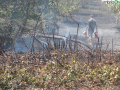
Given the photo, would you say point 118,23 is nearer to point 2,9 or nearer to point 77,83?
point 2,9

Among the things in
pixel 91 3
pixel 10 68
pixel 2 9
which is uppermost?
pixel 91 3

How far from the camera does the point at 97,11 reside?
26922 millimetres

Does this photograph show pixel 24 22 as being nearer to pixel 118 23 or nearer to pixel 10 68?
pixel 10 68

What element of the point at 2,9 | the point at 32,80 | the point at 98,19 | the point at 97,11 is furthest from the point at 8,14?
the point at 97,11

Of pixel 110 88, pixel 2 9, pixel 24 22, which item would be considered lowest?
pixel 110 88

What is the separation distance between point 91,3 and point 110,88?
26.6 meters

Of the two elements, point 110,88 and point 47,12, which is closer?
point 110,88

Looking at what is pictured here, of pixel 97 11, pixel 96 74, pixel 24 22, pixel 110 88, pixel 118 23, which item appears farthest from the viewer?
pixel 97 11

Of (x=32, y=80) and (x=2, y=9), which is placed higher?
(x=2, y=9)

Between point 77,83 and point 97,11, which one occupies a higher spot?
point 97,11

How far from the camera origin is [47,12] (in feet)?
48.2

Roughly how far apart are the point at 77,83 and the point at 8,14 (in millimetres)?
7707

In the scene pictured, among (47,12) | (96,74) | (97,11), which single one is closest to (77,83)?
(96,74)

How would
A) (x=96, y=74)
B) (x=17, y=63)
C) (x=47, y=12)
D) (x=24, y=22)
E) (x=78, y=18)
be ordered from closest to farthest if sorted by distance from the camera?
1. (x=96, y=74)
2. (x=17, y=63)
3. (x=24, y=22)
4. (x=47, y=12)
5. (x=78, y=18)
